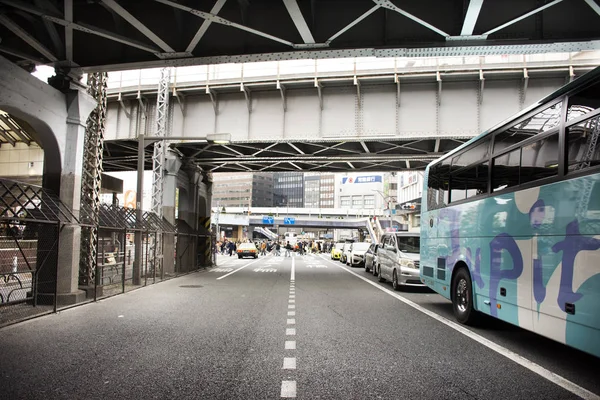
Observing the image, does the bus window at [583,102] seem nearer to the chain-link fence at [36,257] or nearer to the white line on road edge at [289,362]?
the white line on road edge at [289,362]

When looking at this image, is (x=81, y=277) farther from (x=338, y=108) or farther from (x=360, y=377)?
(x=338, y=108)

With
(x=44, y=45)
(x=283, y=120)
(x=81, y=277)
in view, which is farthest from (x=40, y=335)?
(x=283, y=120)

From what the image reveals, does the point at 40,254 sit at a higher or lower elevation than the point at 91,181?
lower

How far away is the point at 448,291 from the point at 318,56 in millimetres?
6265

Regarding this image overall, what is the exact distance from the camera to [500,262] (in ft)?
24.7

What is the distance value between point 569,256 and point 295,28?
24.8 ft

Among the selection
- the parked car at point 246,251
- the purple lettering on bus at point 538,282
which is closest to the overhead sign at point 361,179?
the parked car at point 246,251

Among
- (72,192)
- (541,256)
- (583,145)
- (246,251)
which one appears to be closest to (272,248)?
(246,251)

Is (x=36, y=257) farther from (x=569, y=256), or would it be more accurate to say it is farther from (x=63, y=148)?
(x=569, y=256)

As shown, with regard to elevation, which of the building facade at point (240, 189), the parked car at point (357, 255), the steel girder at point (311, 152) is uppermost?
the building facade at point (240, 189)

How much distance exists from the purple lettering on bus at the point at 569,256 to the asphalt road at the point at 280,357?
980mm

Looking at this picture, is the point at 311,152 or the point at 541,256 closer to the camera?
the point at 541,256

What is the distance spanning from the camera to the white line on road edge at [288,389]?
471cm

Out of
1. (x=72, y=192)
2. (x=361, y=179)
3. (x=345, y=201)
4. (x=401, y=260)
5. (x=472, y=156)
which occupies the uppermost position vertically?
(x=361, y=179)
